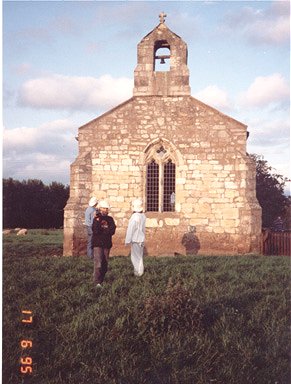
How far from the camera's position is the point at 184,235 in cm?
1284

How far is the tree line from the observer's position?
765 centimetres

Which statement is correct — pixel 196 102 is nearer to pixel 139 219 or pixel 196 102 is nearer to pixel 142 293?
pixel 139 219

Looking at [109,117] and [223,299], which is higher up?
[109,117]

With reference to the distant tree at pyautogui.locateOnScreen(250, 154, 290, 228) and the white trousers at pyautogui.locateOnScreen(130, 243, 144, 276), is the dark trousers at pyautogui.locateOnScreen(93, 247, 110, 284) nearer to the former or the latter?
the white trousers at pyautogui.locateOnScreen(130, 243, 144, 276)

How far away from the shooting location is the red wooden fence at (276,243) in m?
10.7

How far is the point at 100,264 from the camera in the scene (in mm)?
7387

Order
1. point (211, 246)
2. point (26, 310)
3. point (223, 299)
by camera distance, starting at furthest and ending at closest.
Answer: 1. point (211, 246)
2. point (223, 299)
3. point (26, 310)

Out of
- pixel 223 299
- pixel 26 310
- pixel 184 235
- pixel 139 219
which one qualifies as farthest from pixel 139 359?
pixel 184 235

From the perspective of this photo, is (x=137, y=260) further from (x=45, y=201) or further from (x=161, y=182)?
(x=161, y=182)

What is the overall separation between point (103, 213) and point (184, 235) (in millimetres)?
5508

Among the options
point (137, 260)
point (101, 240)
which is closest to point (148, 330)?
point (101, 240)

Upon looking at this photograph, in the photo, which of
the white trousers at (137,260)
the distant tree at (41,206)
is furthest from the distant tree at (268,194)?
the white trousers at (137,260)

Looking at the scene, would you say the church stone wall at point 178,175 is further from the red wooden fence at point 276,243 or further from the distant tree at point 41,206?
the red wooden fence at point 276,243

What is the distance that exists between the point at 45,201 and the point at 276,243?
6.55m
